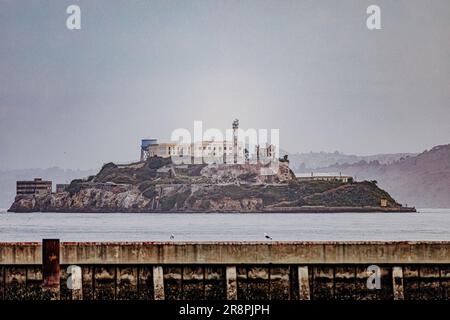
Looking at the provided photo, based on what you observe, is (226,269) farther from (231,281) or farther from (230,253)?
(230,253)

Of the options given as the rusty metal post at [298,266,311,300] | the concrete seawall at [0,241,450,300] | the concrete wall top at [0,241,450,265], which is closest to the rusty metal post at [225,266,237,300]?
the concrete seawall at [0,241,450,300]

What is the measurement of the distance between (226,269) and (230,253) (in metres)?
0.49

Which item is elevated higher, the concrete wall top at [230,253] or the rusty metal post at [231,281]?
the concrete wall top at [230,253]

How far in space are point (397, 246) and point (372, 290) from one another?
1.48m

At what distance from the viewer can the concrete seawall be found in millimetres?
27797

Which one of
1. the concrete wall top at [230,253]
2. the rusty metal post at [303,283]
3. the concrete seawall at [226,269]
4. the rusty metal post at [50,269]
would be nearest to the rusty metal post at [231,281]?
the concrete seawall at [226,269]

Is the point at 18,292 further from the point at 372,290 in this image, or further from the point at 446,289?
the point at 446,289

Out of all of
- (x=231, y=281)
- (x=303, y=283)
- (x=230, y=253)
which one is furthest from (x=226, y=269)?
(x=303, y=283)

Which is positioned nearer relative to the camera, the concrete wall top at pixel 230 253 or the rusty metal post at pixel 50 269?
the rusty metal post at pixel 50 269

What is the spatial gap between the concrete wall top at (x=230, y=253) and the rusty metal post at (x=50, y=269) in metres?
0.22

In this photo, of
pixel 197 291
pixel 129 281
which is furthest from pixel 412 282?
pixel 129 281

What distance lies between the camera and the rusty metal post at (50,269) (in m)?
27.6

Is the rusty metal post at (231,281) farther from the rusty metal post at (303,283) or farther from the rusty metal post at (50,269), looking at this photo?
the rusty metal post at (50,269)
